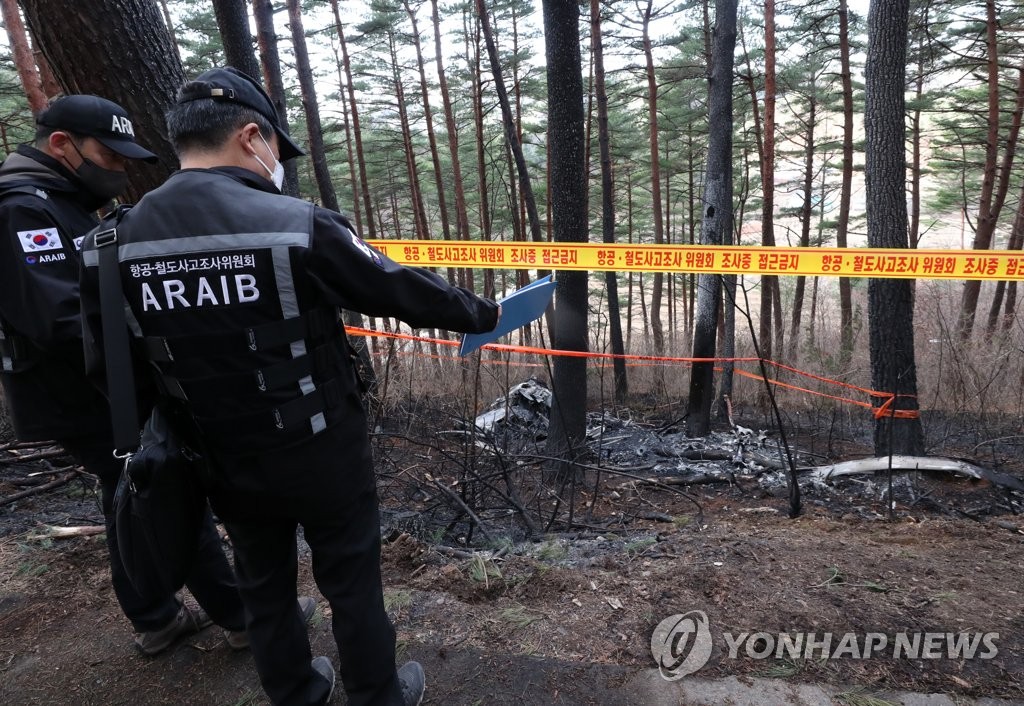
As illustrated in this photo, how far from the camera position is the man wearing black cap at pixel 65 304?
1.84 m

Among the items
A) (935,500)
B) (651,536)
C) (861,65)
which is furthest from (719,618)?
(861,65)

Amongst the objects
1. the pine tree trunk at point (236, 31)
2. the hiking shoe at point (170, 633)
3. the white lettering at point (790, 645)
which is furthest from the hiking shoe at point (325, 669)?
the pine tree trunk at point (236, 31)

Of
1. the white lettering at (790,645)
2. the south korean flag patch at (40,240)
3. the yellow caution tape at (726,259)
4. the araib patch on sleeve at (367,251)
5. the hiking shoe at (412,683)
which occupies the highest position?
the south korean flag patch at (40,240)

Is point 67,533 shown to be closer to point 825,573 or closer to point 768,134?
point 825,573

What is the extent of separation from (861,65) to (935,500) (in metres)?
15.6

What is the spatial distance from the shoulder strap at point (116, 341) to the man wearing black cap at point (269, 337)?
0.08 ft

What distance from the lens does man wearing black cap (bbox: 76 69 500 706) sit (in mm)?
1460

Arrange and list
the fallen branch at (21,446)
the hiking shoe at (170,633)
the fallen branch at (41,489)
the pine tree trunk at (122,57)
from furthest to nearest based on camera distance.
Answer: the fallen branch at (21,446), the fallen branch at (41,489), the pine tree trunk at (122,57), the hiking shoe at (170,633)

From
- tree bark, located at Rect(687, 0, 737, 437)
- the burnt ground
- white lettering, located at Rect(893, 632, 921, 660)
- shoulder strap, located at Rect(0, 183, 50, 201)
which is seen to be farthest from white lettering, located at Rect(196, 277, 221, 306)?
tree bark, located at Rect(687, 0, 737, 437)

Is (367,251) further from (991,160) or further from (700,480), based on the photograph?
(991,160)

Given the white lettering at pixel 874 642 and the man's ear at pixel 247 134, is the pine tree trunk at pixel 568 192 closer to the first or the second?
the white lettering at pixel 874 642

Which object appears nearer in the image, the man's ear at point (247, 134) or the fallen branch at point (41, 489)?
the man's ear at point (247, 134)

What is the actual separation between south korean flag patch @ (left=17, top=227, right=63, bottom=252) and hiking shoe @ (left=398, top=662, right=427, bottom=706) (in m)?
1.86

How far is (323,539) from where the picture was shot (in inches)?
67.3
